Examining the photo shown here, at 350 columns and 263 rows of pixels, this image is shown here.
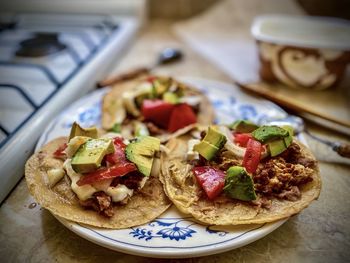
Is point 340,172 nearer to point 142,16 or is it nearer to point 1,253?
point 1,253

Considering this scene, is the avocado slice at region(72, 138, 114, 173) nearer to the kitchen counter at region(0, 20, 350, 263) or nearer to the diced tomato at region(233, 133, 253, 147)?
the kitchen counter at region(0, 20, 350, 263)

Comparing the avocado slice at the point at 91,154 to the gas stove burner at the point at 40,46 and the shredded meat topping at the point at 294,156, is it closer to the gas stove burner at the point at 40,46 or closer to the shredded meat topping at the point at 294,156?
the shredded meat topping at the point at 294,156

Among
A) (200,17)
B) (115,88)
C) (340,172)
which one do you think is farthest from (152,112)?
(200,17)

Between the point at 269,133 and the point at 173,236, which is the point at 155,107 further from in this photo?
the point at 173,236

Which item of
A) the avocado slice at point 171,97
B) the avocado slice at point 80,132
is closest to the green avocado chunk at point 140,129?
the avocado slice at point 171,97

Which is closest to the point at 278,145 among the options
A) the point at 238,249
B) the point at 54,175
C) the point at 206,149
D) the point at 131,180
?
the point at 206,149

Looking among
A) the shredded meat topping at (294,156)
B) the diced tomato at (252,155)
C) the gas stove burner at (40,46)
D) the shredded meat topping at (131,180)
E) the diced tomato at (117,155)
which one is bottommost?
the shredded meat topping at (294,156)
